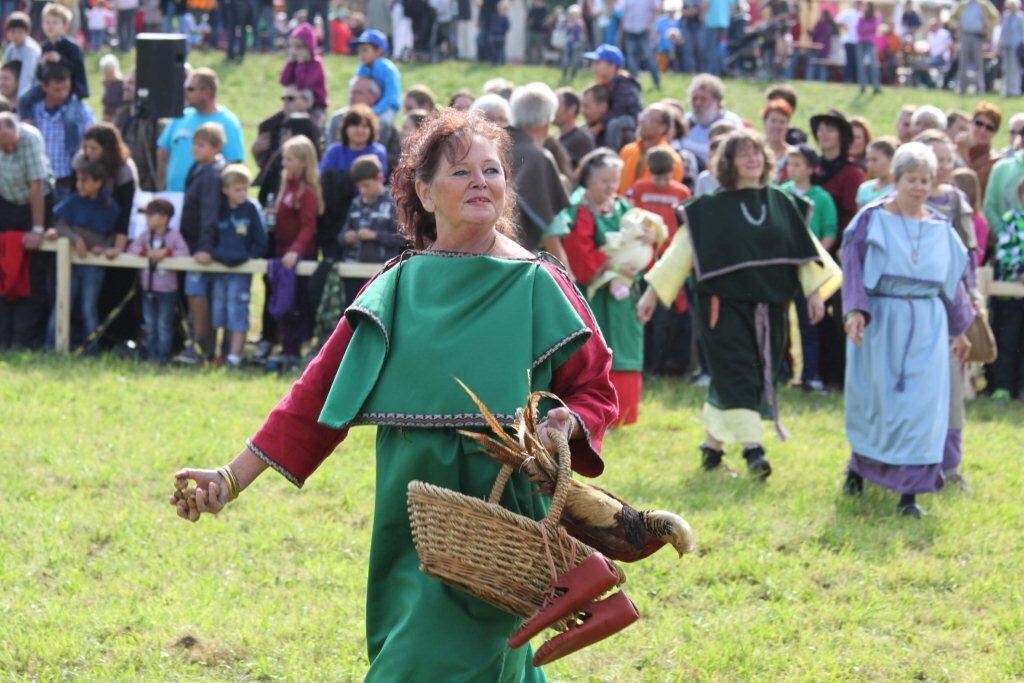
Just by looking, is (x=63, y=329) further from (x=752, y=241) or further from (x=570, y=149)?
(x=752, y=241)

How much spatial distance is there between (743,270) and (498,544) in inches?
211

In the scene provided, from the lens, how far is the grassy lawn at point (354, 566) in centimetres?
605

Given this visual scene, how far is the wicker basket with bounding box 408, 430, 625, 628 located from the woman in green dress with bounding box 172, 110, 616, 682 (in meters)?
0.28

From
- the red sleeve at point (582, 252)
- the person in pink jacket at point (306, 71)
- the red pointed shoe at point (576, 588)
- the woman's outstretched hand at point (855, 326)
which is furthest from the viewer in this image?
the person in pink jacket at point (306, 71)

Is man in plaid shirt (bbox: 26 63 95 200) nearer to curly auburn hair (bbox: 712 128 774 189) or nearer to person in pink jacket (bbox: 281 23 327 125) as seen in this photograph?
person in pink jacket (bbox: 281 23 327 125)

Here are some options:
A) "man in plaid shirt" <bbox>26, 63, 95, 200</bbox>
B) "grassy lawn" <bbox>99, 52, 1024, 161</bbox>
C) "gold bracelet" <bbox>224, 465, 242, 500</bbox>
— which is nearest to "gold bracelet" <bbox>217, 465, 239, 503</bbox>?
"gold bracelet" <bbox>224, 465, 242, 500</bbox>

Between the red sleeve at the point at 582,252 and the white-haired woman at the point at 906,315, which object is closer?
the white-haired woman at the point at 906,315

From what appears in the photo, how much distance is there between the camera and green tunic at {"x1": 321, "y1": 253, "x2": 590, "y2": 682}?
4168 mm

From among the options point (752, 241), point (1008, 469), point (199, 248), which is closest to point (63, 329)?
point (199, 248)

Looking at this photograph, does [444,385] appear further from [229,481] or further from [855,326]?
[855,326]

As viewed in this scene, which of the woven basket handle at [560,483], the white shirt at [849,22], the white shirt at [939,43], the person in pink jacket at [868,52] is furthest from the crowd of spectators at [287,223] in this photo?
the white shirt at [939,43]

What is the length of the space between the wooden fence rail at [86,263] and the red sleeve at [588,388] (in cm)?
781

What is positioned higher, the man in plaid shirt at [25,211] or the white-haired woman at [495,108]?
the white-haired woman at [495,108]

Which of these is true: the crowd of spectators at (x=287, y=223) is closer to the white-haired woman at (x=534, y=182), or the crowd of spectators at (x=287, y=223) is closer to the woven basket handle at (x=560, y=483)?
the white-haired woman at (x=534, y=182)
